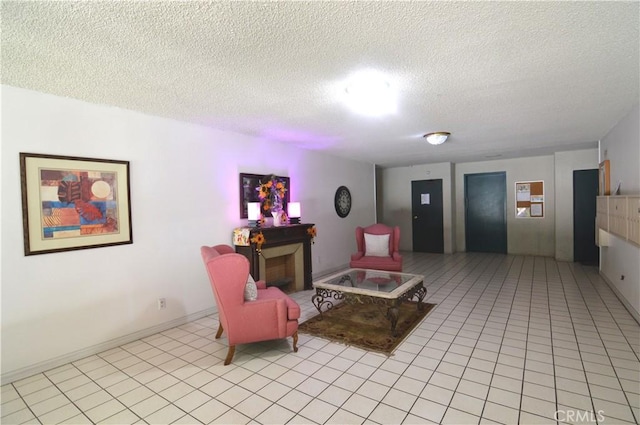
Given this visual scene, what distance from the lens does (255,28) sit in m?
1.74

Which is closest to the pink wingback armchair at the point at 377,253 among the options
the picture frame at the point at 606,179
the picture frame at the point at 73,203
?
the picture frame at the point at 606,179

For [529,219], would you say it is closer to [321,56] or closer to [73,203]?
[321,56]

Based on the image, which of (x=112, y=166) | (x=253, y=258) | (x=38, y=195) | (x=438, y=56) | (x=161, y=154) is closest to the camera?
(x=438, y=56)

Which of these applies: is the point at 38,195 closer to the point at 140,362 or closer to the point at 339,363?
the point at 140,362

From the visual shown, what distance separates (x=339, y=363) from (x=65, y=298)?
2.49 meters

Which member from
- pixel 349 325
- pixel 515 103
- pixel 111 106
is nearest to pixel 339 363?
pixel 349 325

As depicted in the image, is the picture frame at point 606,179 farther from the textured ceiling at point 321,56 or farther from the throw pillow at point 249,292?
the throw pillow at point 249,292

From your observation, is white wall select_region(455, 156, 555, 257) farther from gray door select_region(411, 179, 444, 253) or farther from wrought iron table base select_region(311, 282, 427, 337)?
wrought iron table base select_region(311, 282, 427, 337)

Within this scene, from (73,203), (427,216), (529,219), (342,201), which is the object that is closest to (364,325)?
(73,203)

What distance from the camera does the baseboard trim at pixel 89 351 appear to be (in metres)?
2.46

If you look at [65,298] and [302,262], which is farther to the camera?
[302,262]

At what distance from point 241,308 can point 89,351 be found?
1.56m

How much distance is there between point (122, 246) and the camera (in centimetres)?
309

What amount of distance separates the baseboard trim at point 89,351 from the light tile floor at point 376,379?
6 centimetres
